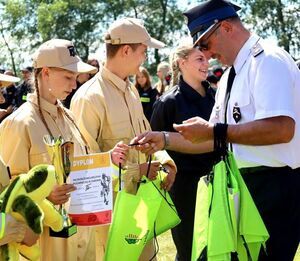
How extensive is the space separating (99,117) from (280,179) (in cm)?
134

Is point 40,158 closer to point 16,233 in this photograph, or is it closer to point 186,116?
point 16,233

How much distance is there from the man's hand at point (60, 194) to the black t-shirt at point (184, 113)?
1.52 m

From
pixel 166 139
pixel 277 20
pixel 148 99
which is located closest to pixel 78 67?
pixel 166 139

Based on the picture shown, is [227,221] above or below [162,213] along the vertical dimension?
above

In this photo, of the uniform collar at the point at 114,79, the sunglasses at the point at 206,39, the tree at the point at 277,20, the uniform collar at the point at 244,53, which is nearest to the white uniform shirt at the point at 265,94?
the uniform collar at the point at 244,53

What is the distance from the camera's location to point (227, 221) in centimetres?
283

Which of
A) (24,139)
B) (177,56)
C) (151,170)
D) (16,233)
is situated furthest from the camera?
(177,56)

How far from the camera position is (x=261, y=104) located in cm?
290

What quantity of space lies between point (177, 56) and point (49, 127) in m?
1.65

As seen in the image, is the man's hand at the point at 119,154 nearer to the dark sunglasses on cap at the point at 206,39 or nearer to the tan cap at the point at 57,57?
the tan cap at the point at 57,57

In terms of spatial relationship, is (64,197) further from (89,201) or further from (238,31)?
(238,31)

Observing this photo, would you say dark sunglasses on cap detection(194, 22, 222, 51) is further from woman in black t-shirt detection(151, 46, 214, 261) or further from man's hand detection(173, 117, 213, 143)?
woman in black t-shirt detection(151, 46, 214, 261)

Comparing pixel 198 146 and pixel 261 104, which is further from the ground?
pixel 261 104

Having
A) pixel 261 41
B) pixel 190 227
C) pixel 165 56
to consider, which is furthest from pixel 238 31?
pixel 165 56
